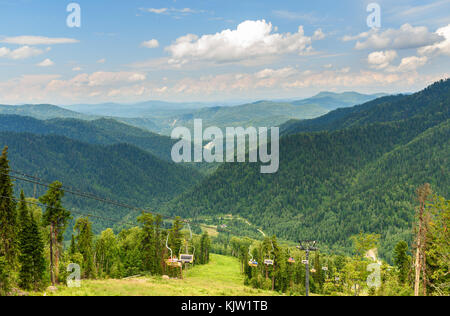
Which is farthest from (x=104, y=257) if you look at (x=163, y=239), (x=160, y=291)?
(x=160, y=291)

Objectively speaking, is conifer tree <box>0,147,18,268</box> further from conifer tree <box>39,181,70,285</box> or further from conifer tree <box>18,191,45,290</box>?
conifer tree <box>39,181,70,285</box>

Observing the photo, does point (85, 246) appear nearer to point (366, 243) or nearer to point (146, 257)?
point (146, 257)

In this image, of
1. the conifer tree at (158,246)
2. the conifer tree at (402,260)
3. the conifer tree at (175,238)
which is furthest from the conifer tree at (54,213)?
the conifer tree at (402,260)

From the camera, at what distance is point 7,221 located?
52.1 metres

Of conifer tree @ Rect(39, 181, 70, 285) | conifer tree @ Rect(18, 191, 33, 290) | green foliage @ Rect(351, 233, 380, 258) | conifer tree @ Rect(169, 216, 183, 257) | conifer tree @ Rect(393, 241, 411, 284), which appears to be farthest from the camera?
conifer tree @ Rect(169, 216, 183, 257)

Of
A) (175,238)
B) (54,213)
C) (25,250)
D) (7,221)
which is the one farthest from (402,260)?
(7,221)

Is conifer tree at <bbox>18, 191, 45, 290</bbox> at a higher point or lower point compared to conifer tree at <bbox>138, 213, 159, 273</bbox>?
higher

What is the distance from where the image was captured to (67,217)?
58938 mm

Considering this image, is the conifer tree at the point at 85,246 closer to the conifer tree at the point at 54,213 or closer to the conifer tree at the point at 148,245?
the conifer tree at the point at 148,245

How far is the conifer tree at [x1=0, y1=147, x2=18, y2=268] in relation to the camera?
50.2 metres

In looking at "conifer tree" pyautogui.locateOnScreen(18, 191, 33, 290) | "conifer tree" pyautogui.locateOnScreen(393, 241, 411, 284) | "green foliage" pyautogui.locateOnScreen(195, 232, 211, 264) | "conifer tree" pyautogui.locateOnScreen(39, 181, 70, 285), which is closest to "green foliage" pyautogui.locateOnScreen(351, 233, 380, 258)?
"conifer tree" pyautogui.locateOnScreen(393, 241, 411, 284)
